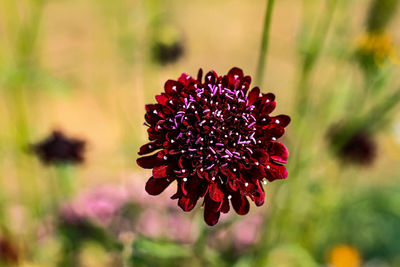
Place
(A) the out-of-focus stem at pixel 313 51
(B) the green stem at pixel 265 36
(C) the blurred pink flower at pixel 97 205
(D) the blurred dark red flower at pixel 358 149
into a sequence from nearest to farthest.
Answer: (B) the green stem at pixel 265 36 < (A) the out-of-focus stem at pixel 313 51 < (C) the blurred pink flower at pixel 97 205 < (D) the blurred dark red flower at pixel 358 149

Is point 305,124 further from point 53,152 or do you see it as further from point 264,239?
point 53,152

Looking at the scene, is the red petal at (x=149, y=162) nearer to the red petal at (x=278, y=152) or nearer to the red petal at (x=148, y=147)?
the red petal at (x=148, y=147)

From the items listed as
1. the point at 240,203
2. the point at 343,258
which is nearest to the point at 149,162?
the point at 240,203

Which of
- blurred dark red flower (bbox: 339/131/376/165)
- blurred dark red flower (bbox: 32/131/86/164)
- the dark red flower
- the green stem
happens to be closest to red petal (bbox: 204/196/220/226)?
the dark red flower

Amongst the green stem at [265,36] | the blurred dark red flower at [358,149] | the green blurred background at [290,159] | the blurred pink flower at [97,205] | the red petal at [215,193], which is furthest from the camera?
the blurred dark red flower at [358,149]

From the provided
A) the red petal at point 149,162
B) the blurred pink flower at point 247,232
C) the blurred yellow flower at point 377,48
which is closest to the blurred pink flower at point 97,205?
the blurred pink flower at point 247,232

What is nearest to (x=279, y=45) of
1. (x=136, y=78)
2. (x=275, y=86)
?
(x=275, y=86)

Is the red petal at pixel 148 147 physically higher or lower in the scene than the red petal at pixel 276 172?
higher
